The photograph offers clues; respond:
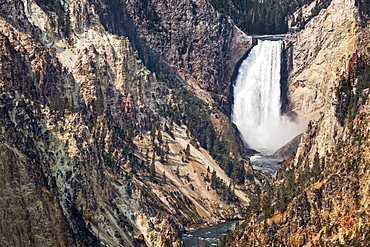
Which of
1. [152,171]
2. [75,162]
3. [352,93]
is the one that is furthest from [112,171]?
[352,93]

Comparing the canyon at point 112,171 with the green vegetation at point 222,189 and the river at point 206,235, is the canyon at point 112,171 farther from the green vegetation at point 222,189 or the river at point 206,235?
the river at point 206,235

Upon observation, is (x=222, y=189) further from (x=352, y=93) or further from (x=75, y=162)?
(x=75, y=162)

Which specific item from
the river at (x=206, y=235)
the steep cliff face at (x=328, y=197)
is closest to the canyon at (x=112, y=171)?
the steep cliff face at (x=328, y=197)

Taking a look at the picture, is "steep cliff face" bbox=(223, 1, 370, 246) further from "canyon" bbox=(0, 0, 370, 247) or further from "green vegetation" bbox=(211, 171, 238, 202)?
"green vegetation" bbox=(211, 171, 238, 202)

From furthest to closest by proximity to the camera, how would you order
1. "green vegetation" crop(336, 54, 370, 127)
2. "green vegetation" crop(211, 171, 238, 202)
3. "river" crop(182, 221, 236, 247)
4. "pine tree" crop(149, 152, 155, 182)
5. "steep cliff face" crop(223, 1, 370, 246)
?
"green vegetation" crop(211, 171, 238, 202), "pine tree" crop(149, 152, 155, 182), "river" crop(182, 221, 236, 247), "green vegetation" crop(336, 54, 370, 127), "steep cliff face" crop(223, 1, 370, 246)

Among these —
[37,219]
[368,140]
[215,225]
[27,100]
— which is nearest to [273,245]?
[368,140]

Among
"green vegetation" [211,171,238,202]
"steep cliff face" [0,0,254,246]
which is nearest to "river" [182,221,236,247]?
"steep cliff face" [0,0,254,246]
